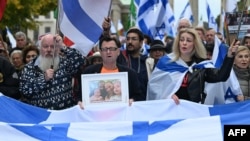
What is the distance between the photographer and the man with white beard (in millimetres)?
6734

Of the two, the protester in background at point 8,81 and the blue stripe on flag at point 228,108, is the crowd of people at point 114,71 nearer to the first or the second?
the blue stripe on flag at point 228,108

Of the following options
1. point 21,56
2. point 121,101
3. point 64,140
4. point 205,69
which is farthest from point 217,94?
point 21,56

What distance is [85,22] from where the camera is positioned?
7.58 m

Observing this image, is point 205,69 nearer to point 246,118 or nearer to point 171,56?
point 171,56

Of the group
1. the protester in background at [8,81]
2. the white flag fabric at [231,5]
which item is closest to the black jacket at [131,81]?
the protester in background at [8,81]

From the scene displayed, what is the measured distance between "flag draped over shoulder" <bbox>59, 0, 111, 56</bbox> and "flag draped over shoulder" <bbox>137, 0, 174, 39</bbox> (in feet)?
15.5

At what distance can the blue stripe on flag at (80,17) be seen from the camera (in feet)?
24.4

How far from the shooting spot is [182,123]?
224 inches

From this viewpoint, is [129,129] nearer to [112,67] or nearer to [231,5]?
[112,67]

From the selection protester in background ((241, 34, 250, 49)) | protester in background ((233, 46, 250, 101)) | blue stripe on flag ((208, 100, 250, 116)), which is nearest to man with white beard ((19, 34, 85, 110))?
blue stripe on flag ((208, 100, 250, 116))

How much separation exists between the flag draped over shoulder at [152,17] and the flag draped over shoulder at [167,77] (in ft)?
17.3

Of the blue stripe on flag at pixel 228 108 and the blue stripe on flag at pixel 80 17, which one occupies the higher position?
the blue stripe on flag at pixel 80 17

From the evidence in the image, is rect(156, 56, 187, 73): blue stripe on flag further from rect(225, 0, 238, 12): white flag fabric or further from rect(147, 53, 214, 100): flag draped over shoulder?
rect(225, 0, 238, 12): white flag fabric

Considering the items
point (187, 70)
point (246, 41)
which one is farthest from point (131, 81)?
point (246, 41)
